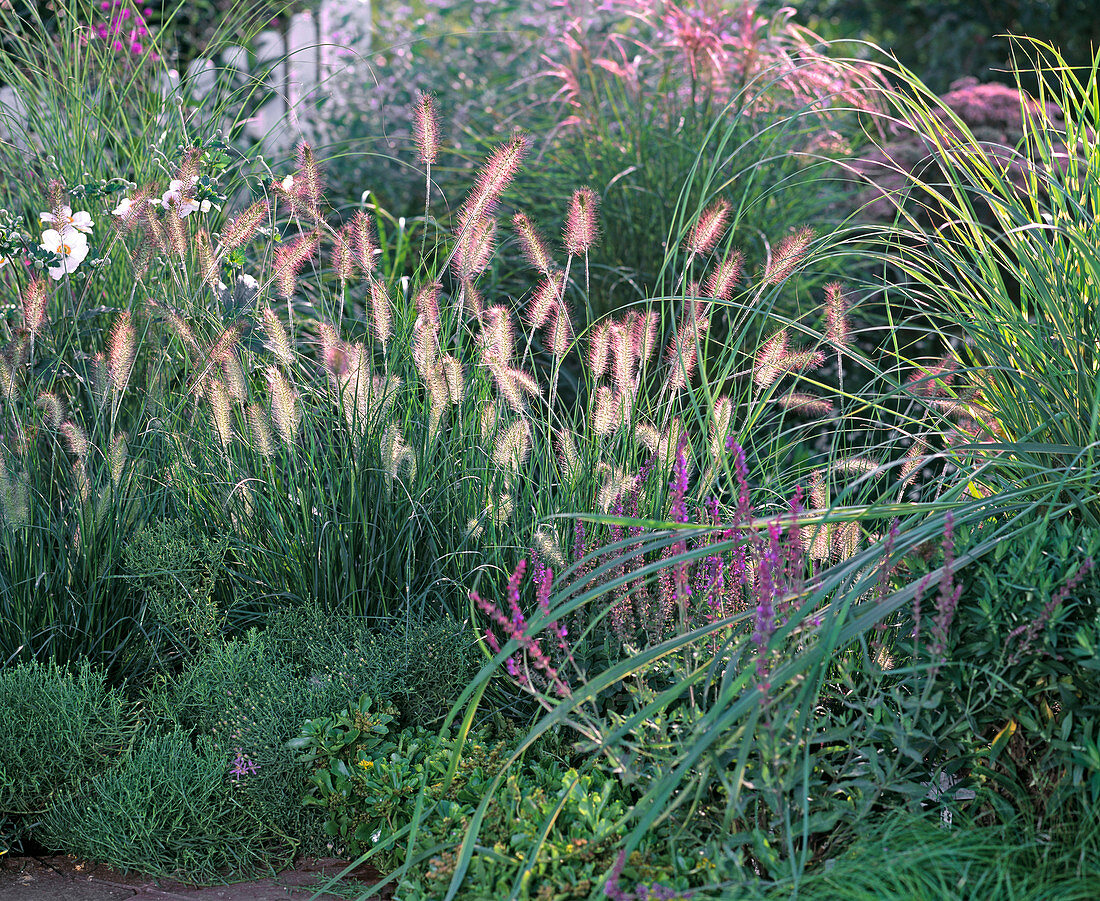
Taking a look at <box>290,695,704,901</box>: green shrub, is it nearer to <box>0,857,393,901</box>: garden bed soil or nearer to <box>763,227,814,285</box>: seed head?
<box>0,857,393,901</box>: garden bed soil

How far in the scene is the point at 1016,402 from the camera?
2426 millimetres

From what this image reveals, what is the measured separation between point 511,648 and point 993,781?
98 cm

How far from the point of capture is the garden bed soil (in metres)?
2.24

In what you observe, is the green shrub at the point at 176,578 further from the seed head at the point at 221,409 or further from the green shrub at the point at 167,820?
the green shrub at the point at 167,820

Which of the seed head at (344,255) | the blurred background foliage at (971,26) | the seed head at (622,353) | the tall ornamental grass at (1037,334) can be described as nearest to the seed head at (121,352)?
the seed head at (344,255)

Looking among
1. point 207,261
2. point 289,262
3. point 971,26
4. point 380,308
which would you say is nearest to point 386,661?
point 380,308

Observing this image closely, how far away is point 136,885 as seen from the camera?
7.57 ft

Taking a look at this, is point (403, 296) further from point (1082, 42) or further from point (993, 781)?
point (1082, 42)

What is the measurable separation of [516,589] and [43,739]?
1.24 metres

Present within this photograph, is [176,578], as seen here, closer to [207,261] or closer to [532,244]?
[207,261]

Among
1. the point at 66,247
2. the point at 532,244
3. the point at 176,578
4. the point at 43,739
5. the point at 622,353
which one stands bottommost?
the point at 43,739

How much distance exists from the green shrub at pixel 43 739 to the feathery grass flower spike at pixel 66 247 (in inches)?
45.1

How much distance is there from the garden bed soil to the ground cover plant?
0.05 m

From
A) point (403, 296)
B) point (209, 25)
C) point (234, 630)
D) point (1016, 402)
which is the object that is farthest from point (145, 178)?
point (209, 25)
